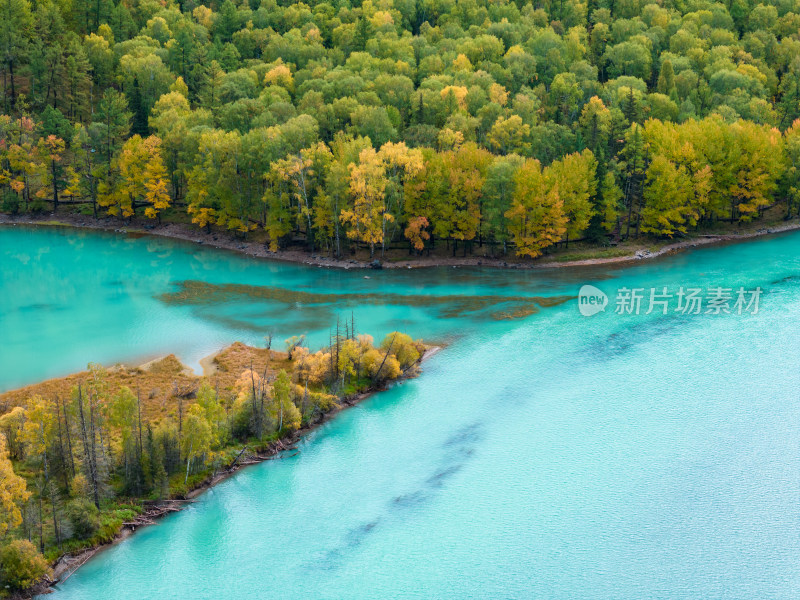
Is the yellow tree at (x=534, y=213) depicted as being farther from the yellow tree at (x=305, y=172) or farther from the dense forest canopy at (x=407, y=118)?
the yellow tree at (x=305, y=172)

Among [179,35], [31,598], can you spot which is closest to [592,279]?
[31,598]

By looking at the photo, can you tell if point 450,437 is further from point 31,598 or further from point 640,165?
point 640,165

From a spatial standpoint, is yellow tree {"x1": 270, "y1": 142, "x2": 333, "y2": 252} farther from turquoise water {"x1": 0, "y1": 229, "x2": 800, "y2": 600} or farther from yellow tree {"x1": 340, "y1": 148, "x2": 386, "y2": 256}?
turquoise water {"x1": 0, "y1": 229, "x2": 800, "y2": 600}

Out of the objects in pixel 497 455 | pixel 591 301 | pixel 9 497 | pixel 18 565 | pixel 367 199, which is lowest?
pixel 18 565

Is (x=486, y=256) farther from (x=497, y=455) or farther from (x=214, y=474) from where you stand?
Result: (x=214, y=474)

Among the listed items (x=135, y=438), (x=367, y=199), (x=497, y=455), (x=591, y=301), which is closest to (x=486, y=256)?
(x=367, y=199)
